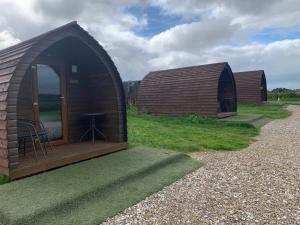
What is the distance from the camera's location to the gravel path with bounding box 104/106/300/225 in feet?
13.0

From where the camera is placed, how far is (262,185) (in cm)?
526

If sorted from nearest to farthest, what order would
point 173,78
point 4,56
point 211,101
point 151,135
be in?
point 4,56
point 151,135
point 211,101
point 173,78

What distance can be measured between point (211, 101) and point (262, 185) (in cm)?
1075

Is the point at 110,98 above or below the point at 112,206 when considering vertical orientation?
above

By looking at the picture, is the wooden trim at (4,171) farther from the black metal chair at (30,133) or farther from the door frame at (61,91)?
the door frame at (61,91)

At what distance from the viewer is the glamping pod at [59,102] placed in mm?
5070

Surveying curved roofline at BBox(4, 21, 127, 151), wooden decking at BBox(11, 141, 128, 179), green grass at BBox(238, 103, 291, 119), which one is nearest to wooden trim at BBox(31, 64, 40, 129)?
curved roofline at BBox(4, 21, 127, 151)

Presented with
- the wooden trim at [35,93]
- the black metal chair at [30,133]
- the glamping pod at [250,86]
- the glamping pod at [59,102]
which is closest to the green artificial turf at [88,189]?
the glamping pod at [59,102]

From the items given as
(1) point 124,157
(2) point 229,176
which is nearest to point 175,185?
(2) point 229,176

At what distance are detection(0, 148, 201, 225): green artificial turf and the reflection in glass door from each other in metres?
1.65

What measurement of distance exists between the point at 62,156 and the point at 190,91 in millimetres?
11671

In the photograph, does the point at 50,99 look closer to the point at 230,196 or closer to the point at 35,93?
the point at 35,93

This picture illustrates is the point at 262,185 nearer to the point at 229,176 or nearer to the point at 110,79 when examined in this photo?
the point at 229,176

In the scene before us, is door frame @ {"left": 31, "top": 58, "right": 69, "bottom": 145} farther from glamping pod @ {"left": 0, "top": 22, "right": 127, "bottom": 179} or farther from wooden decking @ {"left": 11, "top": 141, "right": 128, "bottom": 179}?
wooden decking @ {"left": 11, "top": 141, "right": 128, "bottom": 179}
